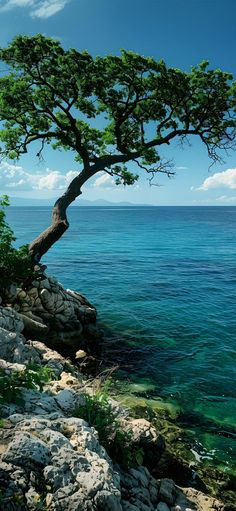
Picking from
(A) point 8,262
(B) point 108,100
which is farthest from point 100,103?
(A) point 8,262

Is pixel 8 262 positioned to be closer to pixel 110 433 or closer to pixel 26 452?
pixel 110 433

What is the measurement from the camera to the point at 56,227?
21.0 metres

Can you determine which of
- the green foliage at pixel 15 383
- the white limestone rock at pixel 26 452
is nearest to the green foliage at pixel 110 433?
the green foliage at pixel 15 383

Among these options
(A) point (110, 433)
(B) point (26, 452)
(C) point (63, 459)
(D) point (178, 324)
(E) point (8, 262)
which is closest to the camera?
(B) point (26, 452)

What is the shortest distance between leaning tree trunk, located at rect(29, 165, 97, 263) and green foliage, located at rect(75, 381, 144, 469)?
1326 cm

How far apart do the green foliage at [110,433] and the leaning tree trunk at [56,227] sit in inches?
522

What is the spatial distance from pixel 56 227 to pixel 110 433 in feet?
48.2

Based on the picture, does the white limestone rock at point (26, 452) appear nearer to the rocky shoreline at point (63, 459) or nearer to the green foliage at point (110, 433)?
the rocky shoreline at point (63, 459)

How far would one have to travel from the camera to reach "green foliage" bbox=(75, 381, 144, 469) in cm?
761

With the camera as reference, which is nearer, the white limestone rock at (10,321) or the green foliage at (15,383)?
the green foliage at (15,383)

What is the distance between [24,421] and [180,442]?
22.8 ft

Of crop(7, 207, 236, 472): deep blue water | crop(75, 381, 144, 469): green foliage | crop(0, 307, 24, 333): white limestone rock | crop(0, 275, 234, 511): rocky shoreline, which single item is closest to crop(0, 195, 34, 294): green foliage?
crop(0, 307, 24, 333): white limestone rock

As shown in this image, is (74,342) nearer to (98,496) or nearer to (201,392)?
(201,392)

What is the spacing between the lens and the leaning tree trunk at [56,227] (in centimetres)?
2092
